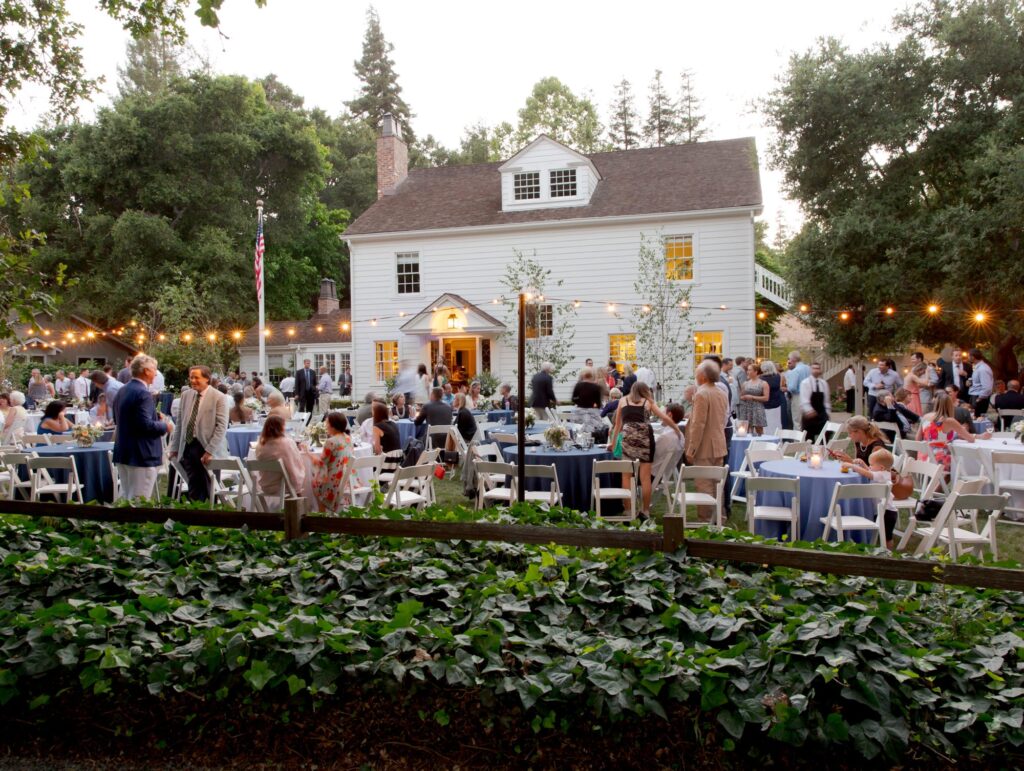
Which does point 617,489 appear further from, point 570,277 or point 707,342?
point 570,277

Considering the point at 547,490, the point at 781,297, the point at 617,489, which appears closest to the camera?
the point at 617,489

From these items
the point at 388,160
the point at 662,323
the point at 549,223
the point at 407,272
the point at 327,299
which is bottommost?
the point at 662,323

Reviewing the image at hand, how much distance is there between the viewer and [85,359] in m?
39.9

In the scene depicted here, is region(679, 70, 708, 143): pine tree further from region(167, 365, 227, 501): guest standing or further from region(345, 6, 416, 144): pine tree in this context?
region(167, 365, 227, 501): guest standing

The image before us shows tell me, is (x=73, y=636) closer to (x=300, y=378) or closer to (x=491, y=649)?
(x=491, y=649)

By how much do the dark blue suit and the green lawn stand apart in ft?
12.6

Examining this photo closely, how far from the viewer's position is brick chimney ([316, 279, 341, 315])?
3631 cm

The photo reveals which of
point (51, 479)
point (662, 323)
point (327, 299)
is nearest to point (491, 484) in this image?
point (51, 479)

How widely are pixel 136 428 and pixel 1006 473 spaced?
10160mm

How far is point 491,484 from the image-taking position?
382 inches

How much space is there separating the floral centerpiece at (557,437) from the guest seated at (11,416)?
8.46 metres

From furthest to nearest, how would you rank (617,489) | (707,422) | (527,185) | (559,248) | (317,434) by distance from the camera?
(527,185) < (559,248) < (317,434) < (617,489) < (707,422)

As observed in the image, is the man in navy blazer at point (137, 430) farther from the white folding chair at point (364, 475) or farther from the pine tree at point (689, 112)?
the pine tree at point (689, 112)

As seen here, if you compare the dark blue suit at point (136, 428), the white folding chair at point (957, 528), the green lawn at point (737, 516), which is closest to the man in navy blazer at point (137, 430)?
the dark blue suit at point (136, 428)
